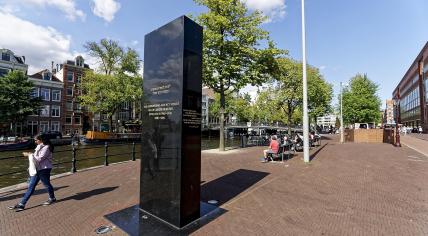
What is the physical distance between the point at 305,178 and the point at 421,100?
74.4 m

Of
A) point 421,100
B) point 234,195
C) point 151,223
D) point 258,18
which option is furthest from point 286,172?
point 421,100

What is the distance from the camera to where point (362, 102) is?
44.3 m

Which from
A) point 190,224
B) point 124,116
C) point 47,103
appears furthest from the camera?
point 124,116

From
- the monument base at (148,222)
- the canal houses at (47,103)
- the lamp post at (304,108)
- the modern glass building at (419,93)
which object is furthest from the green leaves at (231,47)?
the modern glass building at (419,93)

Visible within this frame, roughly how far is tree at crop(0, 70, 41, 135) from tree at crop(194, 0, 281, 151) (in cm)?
2864

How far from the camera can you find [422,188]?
7.64 metres

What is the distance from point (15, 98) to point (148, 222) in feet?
123

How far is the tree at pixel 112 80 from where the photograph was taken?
3947 cm

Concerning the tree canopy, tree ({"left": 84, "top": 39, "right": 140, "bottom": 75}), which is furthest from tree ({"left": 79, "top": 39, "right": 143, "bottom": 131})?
the tree canopy

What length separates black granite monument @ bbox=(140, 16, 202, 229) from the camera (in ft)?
16.2

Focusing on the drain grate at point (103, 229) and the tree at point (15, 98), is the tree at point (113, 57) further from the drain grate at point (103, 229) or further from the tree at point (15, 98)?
the drain grate at point (103, 229)

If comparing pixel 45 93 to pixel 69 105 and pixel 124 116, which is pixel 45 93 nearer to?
pixel 69 105

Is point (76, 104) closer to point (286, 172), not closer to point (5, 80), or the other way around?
point (5, 80)

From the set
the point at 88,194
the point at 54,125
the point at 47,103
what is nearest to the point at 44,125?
the point at 54,125
